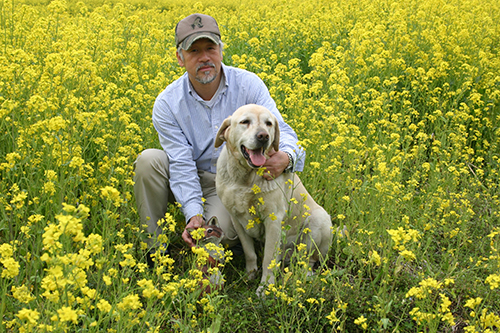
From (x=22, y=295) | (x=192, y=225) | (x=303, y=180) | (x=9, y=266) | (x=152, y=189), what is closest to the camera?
(x=9, y=266)

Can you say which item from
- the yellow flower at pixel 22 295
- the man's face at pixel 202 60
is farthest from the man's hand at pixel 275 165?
the yellow flower at pixel 22 295

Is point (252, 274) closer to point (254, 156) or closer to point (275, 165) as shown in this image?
point (275, 165)

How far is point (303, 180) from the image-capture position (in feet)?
14.8

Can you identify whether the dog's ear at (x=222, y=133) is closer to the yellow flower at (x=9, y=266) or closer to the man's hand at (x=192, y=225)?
the man's hand at (x=192, y=225)

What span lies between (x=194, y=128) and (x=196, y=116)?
0.12 m

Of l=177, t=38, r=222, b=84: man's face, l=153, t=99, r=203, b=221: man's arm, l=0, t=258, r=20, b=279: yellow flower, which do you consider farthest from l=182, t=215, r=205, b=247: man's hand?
l=0, t=258, r=20, b=279: yellow flower

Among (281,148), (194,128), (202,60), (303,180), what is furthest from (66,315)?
(303,180)

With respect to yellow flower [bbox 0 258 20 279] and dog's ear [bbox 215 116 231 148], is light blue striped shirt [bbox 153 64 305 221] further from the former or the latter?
yellow flower [bbox 0 258 20 279]

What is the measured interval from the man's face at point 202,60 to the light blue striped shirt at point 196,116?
Result: 0.19 metres

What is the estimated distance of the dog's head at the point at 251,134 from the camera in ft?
11.0

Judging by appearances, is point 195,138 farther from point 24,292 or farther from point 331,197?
point 24,292

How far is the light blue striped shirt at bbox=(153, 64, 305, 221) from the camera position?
402 cm

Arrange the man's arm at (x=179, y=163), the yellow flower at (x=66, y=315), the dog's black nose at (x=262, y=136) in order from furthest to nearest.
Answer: the man's arm at (x=179, y=163) < the dog's black nose at (x=262, y=136) < the yellow flower at (x=66, y=315)

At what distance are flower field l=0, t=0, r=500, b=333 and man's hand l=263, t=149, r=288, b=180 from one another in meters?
0.59
